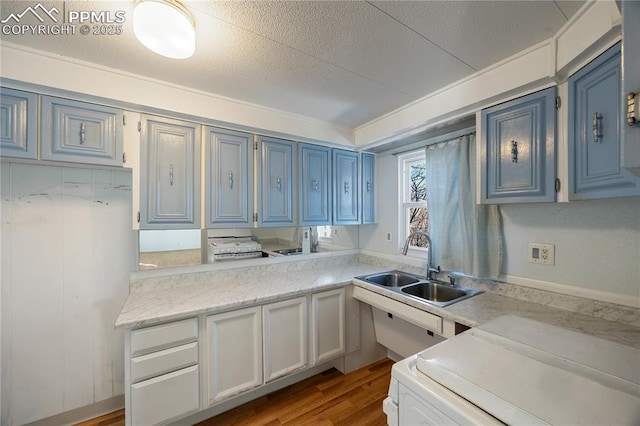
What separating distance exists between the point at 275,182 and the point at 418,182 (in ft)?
4.64

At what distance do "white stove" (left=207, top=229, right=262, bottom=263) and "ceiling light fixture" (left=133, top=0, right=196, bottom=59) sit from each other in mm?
1334

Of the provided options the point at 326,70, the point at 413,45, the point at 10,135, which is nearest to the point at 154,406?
the point at 10,135

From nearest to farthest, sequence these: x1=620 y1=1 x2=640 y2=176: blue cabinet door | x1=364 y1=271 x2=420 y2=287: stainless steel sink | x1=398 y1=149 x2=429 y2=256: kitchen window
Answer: x1=620 y1=1 x2=640 y2=176: blue cabinet door, x1=364 y1=271 x2=420 y2=287: stainless steel sink, x1=398 y1=149 x2=429 y2=256: kitchen window

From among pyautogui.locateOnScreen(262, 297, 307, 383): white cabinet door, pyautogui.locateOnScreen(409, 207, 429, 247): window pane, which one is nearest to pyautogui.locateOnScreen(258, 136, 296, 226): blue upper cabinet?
pyautogui.locateOnScreen(262, 297, 307, 383): white cabinet door

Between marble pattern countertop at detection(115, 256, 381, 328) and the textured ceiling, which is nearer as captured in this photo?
the textured ceiling

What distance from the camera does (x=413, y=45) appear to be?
1329mm

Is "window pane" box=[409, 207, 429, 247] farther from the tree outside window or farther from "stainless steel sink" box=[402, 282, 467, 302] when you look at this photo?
"stainless steel sink" box=[402, 282, 467, 302]

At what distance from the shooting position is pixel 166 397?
1460mm

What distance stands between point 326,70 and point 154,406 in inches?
88.7

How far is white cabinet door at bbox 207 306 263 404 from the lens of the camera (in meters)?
1.60

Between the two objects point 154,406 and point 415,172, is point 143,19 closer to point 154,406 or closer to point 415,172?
point 154,406

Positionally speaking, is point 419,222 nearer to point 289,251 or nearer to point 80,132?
point 289,251

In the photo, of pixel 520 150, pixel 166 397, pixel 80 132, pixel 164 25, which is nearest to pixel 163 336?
pixel 166 397

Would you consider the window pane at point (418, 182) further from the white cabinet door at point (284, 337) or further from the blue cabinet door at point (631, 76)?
the blue cabinet door at point (631, 76)
